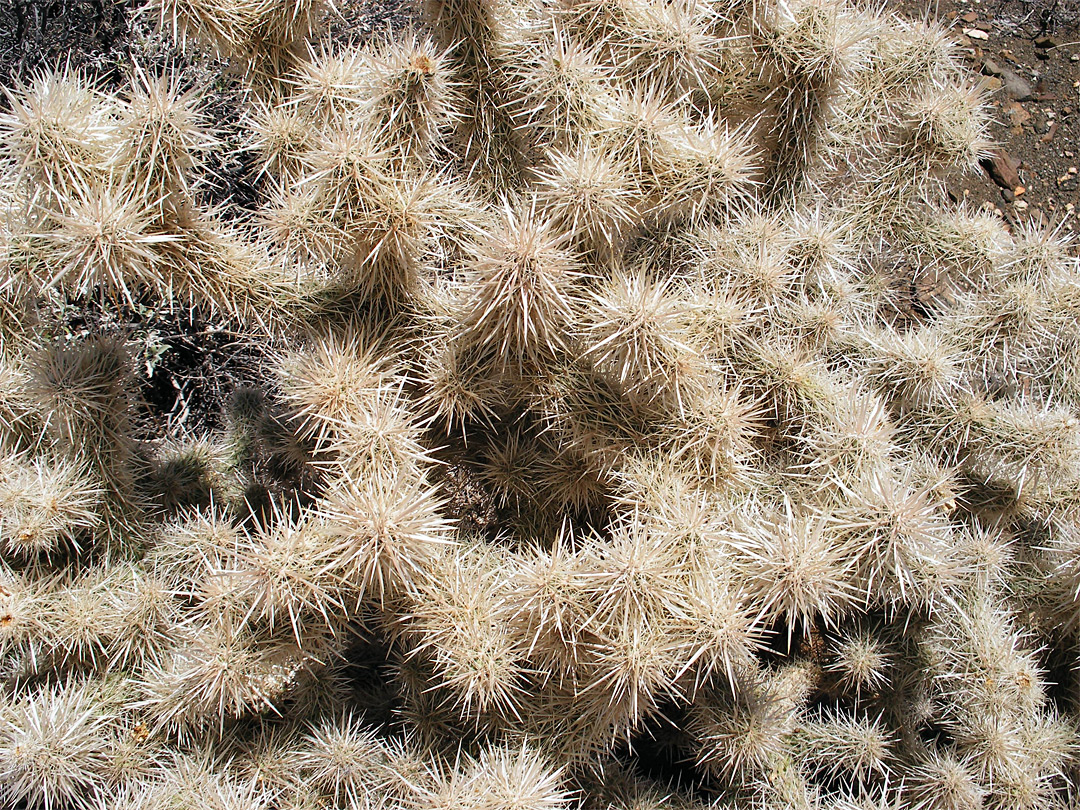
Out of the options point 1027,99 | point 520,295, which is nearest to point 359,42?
point 520,295

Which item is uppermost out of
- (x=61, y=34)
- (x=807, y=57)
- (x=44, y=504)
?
(x=807, y=57)

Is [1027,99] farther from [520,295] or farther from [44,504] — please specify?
[44,504]

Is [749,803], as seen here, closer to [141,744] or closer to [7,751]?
[141,744]

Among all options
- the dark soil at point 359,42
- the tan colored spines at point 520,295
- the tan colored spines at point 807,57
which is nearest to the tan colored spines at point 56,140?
the tan colored spines at point 520,295

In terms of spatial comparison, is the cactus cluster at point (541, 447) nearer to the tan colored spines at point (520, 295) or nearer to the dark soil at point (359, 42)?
the tan colored spines at point (520, 295)

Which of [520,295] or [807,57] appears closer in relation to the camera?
[520,295]

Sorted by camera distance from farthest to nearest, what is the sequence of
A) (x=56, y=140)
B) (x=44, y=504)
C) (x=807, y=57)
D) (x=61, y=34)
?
(x=61, y=34), (x=807, y=57), (x=44, y=504), (x=56, y=140)

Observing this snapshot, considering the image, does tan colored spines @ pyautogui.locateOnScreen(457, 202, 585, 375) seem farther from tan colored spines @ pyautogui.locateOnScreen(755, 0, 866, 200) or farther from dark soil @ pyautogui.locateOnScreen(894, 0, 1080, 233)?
dark soil @ pyautogui.locateOnScreen(894, 0, 1080, 233)

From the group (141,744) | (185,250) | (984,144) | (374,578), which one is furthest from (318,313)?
(984,144)

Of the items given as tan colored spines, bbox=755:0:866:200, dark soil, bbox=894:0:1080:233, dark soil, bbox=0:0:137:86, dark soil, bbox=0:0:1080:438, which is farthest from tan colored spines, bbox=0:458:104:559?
dark soil, bbox=894:0:1080:233
